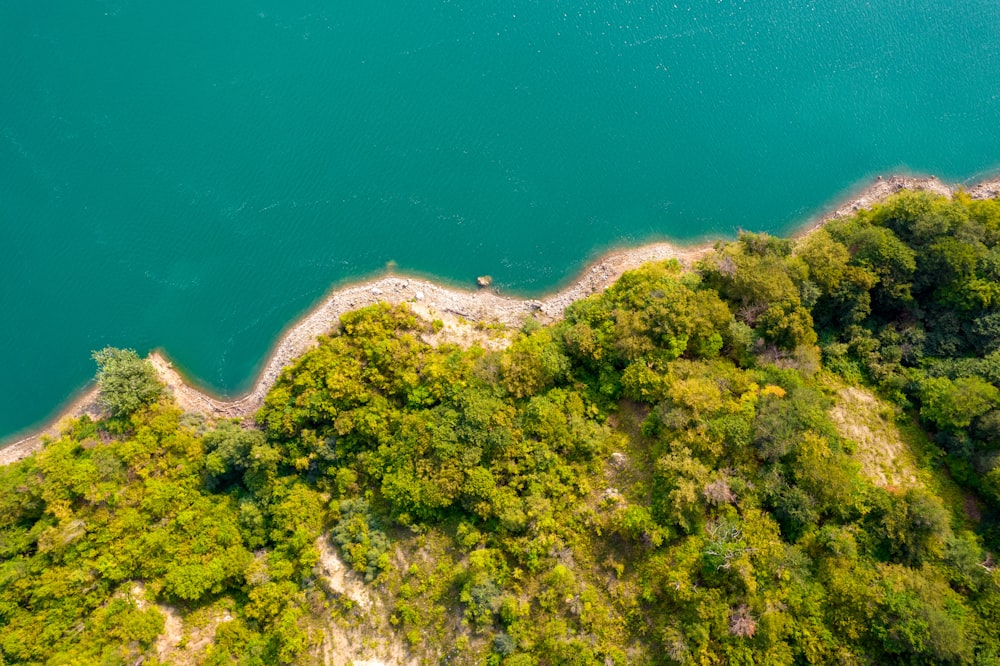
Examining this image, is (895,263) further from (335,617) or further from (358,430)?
(335,617)

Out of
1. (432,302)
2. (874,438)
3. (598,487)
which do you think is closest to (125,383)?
(432,302)

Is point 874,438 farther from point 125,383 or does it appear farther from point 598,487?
point 125,383

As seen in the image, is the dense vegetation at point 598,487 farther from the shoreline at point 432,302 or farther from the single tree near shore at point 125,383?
the shoreline at point 432,302

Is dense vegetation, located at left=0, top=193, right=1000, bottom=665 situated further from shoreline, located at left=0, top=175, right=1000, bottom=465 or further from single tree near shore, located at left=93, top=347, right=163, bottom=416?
shoreline, located at left=0, top=175, right=1000, bottom=465

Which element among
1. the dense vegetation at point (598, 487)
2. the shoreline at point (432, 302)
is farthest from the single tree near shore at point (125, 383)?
the shoreline at point (432, 302)

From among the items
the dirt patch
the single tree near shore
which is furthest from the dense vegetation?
the dirt patch
